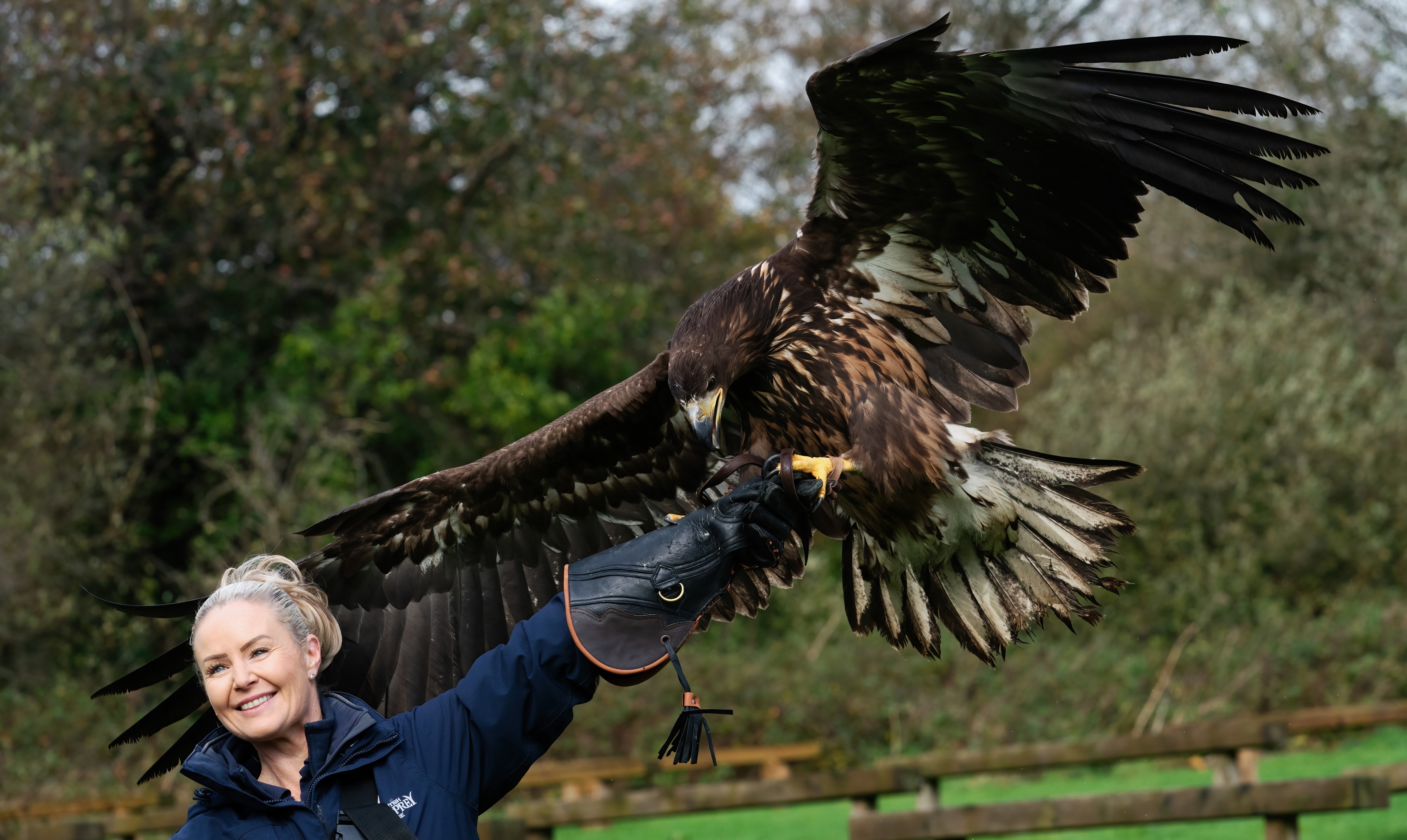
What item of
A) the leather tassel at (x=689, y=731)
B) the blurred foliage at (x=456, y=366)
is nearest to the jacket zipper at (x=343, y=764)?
the leather tassel at (x=689, y=731)

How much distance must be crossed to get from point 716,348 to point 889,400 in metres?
0.52

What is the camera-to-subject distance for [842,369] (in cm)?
403

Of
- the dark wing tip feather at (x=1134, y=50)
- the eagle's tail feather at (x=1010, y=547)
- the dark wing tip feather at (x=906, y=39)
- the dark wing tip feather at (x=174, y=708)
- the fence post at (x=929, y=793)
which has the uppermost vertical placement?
the dark wing tip feather at (x=1134, y=50)

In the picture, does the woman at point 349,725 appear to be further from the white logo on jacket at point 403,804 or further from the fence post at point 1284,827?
the fence post at point 1284,827

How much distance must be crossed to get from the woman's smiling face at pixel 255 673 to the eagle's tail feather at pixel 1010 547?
87.8 inches

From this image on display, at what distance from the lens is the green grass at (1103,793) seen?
7492 millimetres

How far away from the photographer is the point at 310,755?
6.91ft

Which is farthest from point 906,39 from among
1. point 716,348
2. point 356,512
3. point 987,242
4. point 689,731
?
point 356,512

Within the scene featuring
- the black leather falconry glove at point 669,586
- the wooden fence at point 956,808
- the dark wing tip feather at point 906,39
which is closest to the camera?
the black leather falconry glove at point 669,586

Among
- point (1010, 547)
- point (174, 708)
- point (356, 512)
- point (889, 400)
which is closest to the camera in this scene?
point (174, 708)

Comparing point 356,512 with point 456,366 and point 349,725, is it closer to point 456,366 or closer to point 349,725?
point 349,725

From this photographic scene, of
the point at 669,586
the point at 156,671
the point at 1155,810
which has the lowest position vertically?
the point at 1155,810

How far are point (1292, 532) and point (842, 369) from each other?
10.6 meters

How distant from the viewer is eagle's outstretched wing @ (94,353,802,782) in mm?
4336
